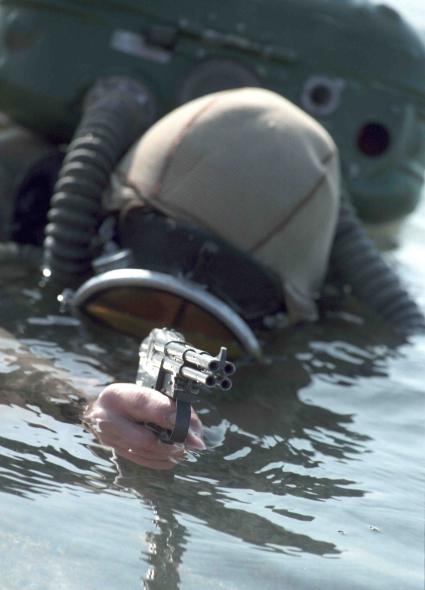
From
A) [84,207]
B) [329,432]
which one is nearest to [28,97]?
[84,207]

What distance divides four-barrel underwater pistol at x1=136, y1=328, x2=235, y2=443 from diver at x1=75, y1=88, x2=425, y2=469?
2.92ft

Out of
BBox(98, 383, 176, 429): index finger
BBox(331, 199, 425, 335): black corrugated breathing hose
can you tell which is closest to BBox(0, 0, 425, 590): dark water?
BBox(98, 383, 176, 429): index finger

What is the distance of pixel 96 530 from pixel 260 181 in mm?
1711

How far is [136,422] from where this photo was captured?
284 cm

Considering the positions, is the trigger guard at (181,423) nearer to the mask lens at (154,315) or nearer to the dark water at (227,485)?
the dark water at (227,485)

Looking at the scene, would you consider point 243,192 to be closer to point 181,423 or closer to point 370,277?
point 370,277

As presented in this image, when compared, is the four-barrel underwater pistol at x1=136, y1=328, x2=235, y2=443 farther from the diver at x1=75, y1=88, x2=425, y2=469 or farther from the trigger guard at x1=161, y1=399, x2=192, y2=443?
the diver at x1=75, y1=88, x2=425, y2=469

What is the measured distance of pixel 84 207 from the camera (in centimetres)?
414

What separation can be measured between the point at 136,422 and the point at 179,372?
0.89 ft

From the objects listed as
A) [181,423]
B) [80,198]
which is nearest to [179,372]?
[181,423]

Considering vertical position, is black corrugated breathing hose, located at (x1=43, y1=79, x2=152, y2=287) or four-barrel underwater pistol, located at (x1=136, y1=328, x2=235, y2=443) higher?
black corrugated breathing hose, located at (x1=43, y1=79, x2=152, y2=287)

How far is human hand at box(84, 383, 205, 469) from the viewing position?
274 centimetres

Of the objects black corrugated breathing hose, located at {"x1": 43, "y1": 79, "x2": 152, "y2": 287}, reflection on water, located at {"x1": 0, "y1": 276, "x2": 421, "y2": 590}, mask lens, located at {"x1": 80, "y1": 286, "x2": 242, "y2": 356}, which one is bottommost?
reflection on water, located at {"x1": 0, "y1": 276, "x2": 421, "y2": 590}

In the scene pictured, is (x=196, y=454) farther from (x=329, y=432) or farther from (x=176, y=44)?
(x=176, y=44)
